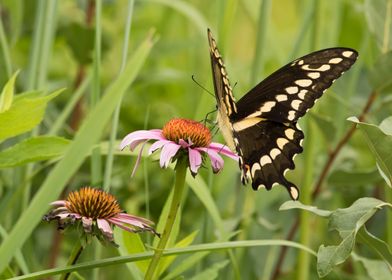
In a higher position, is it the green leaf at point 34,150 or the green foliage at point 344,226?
the green leaf at point 34,150

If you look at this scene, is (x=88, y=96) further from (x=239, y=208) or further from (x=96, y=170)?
(x=96, y=170)

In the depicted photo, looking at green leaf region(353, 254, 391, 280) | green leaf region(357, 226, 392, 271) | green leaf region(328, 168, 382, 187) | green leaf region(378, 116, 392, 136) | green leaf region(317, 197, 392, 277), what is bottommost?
green leaf region(353, 254, 391, 280)

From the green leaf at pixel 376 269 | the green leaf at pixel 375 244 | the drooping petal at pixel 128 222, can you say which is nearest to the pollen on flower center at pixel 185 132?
the drooping petal at pixel 128 222

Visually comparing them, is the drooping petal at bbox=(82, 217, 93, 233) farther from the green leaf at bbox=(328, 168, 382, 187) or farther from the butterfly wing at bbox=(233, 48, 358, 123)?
the green leaf at bbox=(328, 168, 382, 187)

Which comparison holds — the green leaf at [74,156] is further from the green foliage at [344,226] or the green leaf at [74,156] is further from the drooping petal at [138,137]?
the green foliage at [344,226]

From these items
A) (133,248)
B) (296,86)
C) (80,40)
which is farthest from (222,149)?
(80,40)

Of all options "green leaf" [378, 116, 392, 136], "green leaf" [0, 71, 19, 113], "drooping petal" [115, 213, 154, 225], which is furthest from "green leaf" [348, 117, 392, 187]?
"green leaf" [0, 71, 19, 113]
